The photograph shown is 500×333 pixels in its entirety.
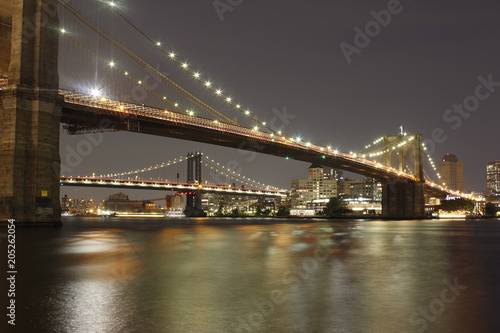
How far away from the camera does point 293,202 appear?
185 meters

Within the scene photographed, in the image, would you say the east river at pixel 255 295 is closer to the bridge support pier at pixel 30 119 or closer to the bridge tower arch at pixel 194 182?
the bridge support pier at pixel 30 119

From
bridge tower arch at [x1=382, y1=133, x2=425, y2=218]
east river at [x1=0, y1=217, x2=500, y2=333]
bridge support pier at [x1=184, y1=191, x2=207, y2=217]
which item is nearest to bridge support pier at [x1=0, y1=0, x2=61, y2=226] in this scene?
east river at [x1=0, y1=217, x2=500, y2=333]

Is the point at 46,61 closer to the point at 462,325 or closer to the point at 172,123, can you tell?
the point at 172,123

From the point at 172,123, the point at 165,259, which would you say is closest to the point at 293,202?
the point at 172,123

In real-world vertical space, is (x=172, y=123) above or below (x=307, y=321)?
above

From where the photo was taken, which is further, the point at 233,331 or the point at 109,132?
the point at 109,132

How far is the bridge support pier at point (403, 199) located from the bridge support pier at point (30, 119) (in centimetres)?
6246

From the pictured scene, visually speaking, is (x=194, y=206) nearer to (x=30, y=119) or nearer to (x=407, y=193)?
(x=407, y=193)

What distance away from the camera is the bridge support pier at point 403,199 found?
81.7 m

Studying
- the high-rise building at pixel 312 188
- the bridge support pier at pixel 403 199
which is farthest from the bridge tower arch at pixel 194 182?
the high-rise building at pixel 312 188

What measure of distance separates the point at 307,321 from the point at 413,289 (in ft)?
11.4

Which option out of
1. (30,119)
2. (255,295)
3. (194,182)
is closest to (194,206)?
(194,182)

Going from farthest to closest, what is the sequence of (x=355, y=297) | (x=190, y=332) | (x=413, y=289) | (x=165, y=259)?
(x=165, y=259)
(x=413, y=289)
(x=355, y=297)
(x=190, y=332)

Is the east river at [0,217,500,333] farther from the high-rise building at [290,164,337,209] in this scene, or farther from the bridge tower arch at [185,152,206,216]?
the high-rise building at [290,164,337,209]
